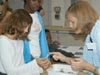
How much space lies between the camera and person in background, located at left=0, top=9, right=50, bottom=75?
1.48 metres

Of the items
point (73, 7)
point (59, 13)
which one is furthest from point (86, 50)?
point (59, 13)

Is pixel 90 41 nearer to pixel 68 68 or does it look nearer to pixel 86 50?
pixel 86 50

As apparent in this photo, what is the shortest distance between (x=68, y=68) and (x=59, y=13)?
3.06 meters

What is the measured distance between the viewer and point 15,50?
60.5 inches

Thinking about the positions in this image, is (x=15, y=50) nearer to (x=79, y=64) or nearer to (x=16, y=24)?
(x=16, y=24)

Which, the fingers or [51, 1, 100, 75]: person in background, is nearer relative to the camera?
[51, 1, 100, 75]: person in background

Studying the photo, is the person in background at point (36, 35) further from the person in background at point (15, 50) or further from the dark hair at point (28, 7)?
the person in background at point (15, 50)

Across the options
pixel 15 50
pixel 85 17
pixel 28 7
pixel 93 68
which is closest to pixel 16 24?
pixel 15 50

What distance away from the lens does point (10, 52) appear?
148 centimetres

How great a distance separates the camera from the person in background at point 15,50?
4.85ft

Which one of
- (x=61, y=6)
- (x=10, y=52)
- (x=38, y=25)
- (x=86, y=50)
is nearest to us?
(x=10, y=52)

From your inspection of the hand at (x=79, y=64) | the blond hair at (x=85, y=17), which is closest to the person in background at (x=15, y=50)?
the hand at (x=79, y=64)

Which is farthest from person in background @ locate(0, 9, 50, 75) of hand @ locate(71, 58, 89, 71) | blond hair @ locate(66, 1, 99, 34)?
blond hair @ locate(66, 1, 99, 34)

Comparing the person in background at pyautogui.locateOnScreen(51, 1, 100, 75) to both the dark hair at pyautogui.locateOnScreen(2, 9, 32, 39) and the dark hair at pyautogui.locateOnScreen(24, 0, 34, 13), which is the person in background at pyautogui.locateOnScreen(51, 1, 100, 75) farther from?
the dark hair at pyautogui.locateOnScreen(24, 0, 34, 13)
